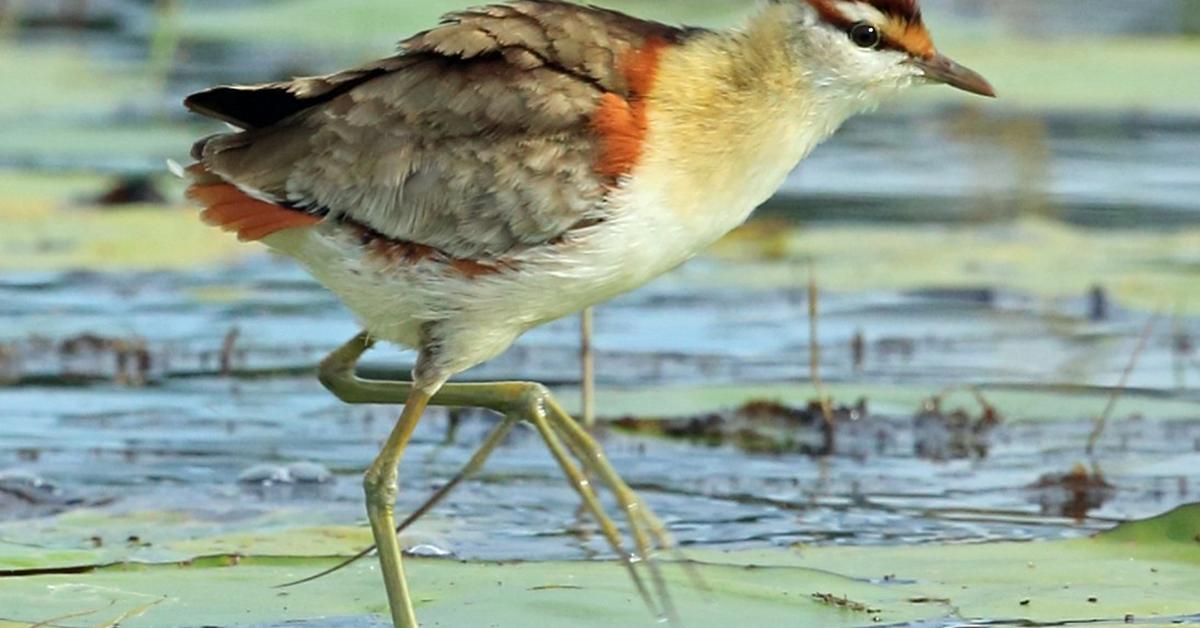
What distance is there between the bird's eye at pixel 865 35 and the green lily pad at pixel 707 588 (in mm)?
1315

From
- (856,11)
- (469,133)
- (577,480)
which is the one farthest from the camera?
(856,11)

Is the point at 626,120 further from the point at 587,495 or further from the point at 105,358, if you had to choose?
the point at 105,358

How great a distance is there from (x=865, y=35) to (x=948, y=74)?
0.85 ft

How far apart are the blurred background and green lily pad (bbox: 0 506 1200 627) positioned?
67cm

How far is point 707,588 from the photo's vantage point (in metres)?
6.12

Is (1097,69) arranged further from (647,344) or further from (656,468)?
(656,468)

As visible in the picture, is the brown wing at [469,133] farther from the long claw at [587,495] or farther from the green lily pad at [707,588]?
the green lily pad at [707,588]

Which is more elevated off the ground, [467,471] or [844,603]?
[467,471]

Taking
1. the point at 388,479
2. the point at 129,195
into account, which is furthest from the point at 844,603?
the point at 129,195

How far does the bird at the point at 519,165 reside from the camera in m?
5.94

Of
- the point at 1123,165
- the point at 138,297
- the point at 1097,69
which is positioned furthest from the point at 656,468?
the point at 1097,69

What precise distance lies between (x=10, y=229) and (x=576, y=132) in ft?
17.4

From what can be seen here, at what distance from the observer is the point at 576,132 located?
236 inches

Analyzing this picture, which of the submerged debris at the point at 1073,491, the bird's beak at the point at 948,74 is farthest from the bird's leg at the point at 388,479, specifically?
the submerged debris at the point at 1073,491
